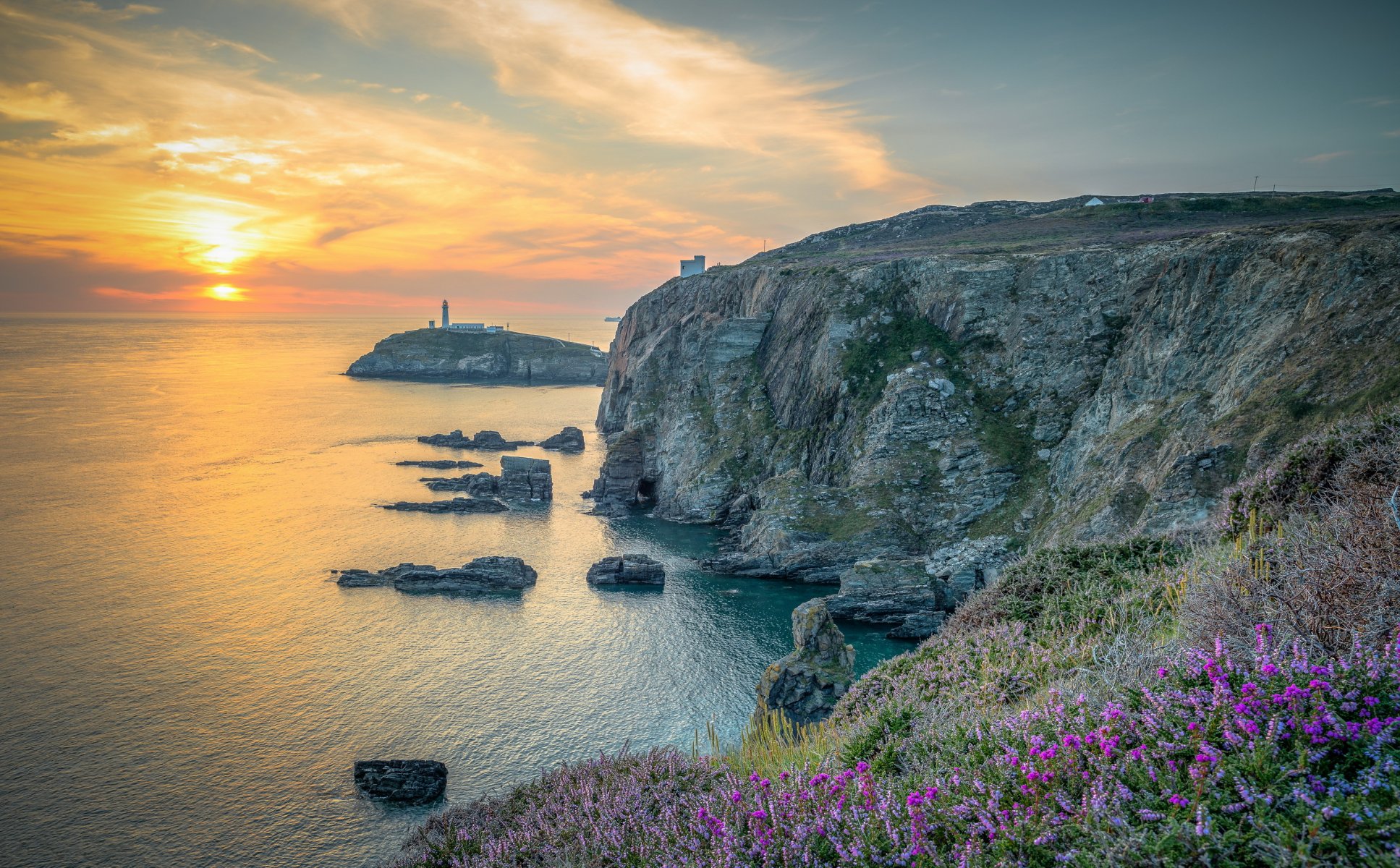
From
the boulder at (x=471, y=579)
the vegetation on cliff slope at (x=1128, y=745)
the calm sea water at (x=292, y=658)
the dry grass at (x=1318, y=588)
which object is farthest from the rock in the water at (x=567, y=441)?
the dry grass at (x=1318, y=588)

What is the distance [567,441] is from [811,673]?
87.1 m

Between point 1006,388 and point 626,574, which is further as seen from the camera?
point 1006,388

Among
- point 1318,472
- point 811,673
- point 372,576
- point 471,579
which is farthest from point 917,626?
point 372,576

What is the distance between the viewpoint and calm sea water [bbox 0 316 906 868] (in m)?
27.7

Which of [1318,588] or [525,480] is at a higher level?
[1318,588]

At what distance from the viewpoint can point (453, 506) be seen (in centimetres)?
7425

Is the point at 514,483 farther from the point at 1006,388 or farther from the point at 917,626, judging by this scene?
the point at 1006,388

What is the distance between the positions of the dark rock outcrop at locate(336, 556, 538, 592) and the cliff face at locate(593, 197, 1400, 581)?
18.2 metres

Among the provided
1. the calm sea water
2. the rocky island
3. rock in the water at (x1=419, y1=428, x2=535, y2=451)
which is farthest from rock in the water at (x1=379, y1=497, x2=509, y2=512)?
rock in the water at (x1=419, y1=428, x2=535, y2=451)

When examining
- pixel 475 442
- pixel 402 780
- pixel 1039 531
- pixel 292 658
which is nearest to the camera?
pixel 402 780

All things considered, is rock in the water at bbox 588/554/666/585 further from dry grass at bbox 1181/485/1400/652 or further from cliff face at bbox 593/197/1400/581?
dry grass at bbox 1181/485/1400/652

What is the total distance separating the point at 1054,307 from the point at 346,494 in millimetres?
78636

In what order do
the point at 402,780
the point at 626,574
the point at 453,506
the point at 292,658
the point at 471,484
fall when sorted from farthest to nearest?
the point at 471,484 → the point at 453,506 → the point at 626,574 → the point at 292,658 → the point at 402,780

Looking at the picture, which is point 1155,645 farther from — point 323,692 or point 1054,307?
point 1054,307
